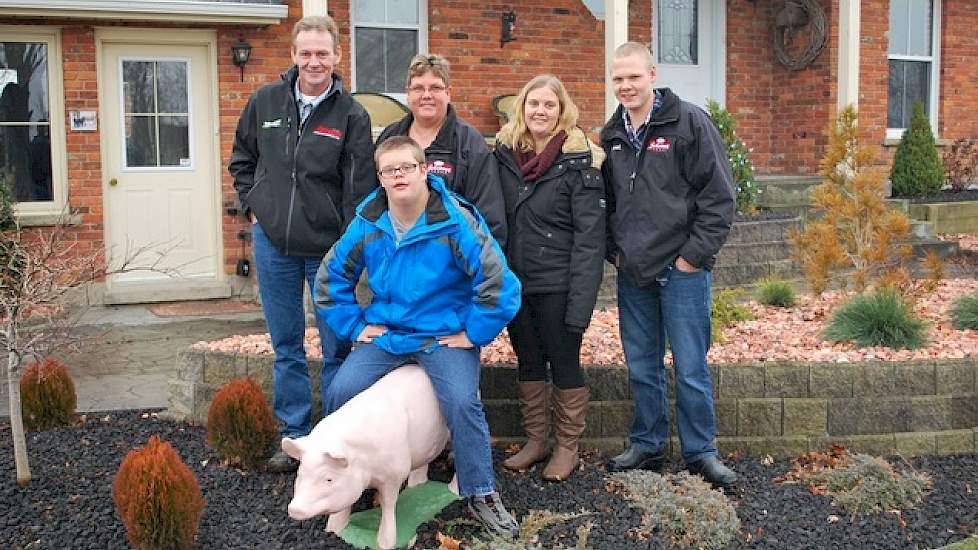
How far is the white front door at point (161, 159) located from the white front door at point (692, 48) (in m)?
5.59

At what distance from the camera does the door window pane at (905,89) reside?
546 inches

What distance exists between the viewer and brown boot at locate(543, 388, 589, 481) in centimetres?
462

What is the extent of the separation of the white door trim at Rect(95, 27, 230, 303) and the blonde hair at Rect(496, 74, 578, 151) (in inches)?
242

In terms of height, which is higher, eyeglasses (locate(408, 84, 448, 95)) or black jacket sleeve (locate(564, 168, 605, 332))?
eyeglasses (locate(408, 84, 448, 95))

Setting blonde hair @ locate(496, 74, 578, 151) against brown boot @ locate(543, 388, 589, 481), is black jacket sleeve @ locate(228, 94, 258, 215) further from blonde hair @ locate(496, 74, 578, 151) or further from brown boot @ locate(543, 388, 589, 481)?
brown boot @ locate(543, 388, 589, 481)

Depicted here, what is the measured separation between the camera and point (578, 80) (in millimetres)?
11930

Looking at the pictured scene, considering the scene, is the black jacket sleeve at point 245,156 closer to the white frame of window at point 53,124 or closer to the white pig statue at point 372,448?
the white pig statue at point 372,448

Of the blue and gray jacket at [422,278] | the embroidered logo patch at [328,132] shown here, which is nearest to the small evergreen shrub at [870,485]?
the blue and gray jacket at [422,278]

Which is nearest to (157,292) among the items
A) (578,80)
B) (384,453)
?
(578,80)

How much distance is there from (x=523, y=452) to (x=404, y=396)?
100 centimetres

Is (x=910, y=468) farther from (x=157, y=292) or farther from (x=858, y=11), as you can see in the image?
(x=858, y=11)

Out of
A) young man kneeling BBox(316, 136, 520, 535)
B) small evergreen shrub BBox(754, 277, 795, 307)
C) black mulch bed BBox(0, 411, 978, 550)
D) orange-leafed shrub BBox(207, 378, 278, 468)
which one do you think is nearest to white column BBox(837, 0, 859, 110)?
small evergreen shrub BBox(754, 277, 795, 307)

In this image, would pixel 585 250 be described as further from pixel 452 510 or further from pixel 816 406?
pixel 816 406

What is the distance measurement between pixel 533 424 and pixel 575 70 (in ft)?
25.5
